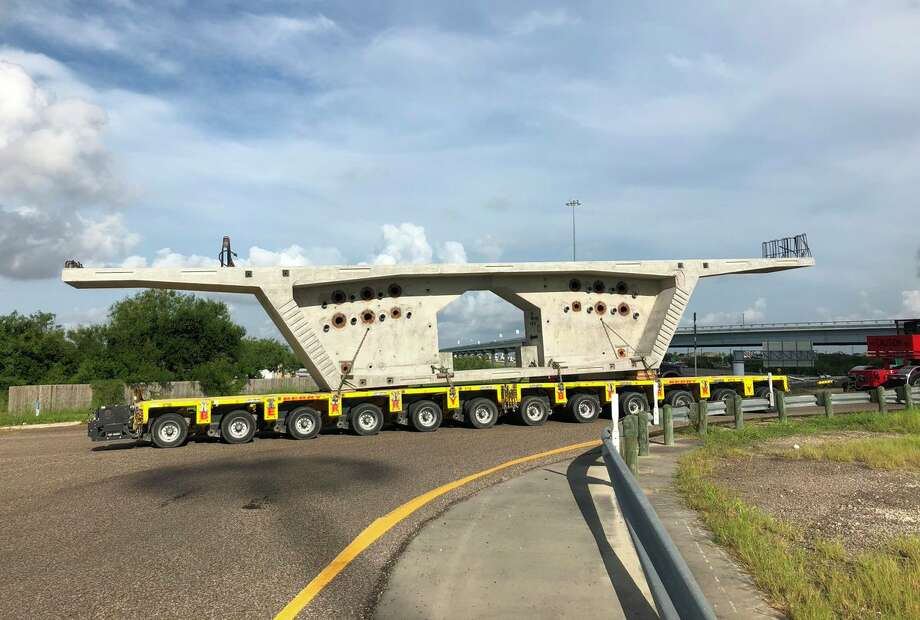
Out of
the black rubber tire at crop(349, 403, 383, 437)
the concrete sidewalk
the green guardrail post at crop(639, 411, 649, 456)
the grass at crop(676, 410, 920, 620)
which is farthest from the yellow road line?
the black rubber tire at crop(349, 403, 383, 437)

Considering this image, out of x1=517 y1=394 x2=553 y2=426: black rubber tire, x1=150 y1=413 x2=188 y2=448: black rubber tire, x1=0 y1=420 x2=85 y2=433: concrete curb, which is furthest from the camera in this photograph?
x1=0 y1=420 x2=85 y2=433: concrete curb

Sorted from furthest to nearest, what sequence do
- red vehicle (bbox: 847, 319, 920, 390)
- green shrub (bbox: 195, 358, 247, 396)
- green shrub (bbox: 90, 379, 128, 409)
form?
green shrub (bbox: 195, 358, 247, 396)
green shrub (bbox: 90, 379, 128, 409)
red vehicle (bbox: 847, 319, 920, 390)

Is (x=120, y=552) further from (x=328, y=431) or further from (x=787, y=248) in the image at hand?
(x=787, y=248)

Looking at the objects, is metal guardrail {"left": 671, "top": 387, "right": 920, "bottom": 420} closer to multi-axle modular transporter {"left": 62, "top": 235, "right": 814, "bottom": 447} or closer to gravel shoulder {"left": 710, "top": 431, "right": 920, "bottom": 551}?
multi-axle modular transporter {"left": 62, "top": 235, "right": 814, "bottom": 447}

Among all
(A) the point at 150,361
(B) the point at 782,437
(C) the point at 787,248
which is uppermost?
(C) the point at 787,248

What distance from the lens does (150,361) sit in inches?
1368

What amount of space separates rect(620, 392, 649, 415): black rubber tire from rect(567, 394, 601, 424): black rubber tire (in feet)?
2.49

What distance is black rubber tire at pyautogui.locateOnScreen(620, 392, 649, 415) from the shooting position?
17766 millimetres

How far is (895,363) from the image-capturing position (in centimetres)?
2283

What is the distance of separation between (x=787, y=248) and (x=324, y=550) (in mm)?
18650

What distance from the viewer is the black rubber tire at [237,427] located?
14602 millimetres

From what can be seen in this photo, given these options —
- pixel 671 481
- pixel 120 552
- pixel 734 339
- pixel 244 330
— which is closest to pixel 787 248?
pixel 671 481

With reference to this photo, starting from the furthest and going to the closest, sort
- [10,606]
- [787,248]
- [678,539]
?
1. [787,248]
2. [678,539]
3. [10,606]

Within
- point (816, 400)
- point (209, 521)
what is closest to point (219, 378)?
point (816, 400)
